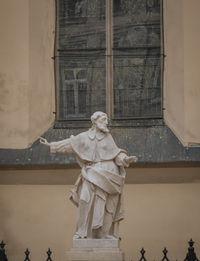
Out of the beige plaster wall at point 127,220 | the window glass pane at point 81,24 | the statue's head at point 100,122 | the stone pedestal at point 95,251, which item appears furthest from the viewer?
the window glass pane at point 81,24

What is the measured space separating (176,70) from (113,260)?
490 centimetres

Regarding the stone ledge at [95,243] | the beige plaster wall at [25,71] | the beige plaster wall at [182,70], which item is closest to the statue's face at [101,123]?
the stone ledge at [95,243]

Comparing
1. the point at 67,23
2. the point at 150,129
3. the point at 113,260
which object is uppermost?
the point at 67,23

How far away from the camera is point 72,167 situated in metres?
21.3

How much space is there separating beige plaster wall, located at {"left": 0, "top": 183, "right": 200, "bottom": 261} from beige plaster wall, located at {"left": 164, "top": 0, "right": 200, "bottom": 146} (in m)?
0.92

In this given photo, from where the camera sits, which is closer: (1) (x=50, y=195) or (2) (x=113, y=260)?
(2) (x=113, y=260)

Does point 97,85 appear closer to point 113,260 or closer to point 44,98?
point 44,98

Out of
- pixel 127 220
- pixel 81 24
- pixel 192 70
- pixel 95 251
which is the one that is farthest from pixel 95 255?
pixel 81 24

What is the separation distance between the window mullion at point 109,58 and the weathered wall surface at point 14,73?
124 cm

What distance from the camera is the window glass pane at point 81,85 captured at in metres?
21.8

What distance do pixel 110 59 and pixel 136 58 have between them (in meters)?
0.40

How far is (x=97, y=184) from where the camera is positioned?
1767 cm

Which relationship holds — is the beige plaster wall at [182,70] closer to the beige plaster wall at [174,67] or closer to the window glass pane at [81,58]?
the beige plaster wall at [174,67]

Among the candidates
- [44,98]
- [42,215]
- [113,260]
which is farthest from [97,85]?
[113,260]
